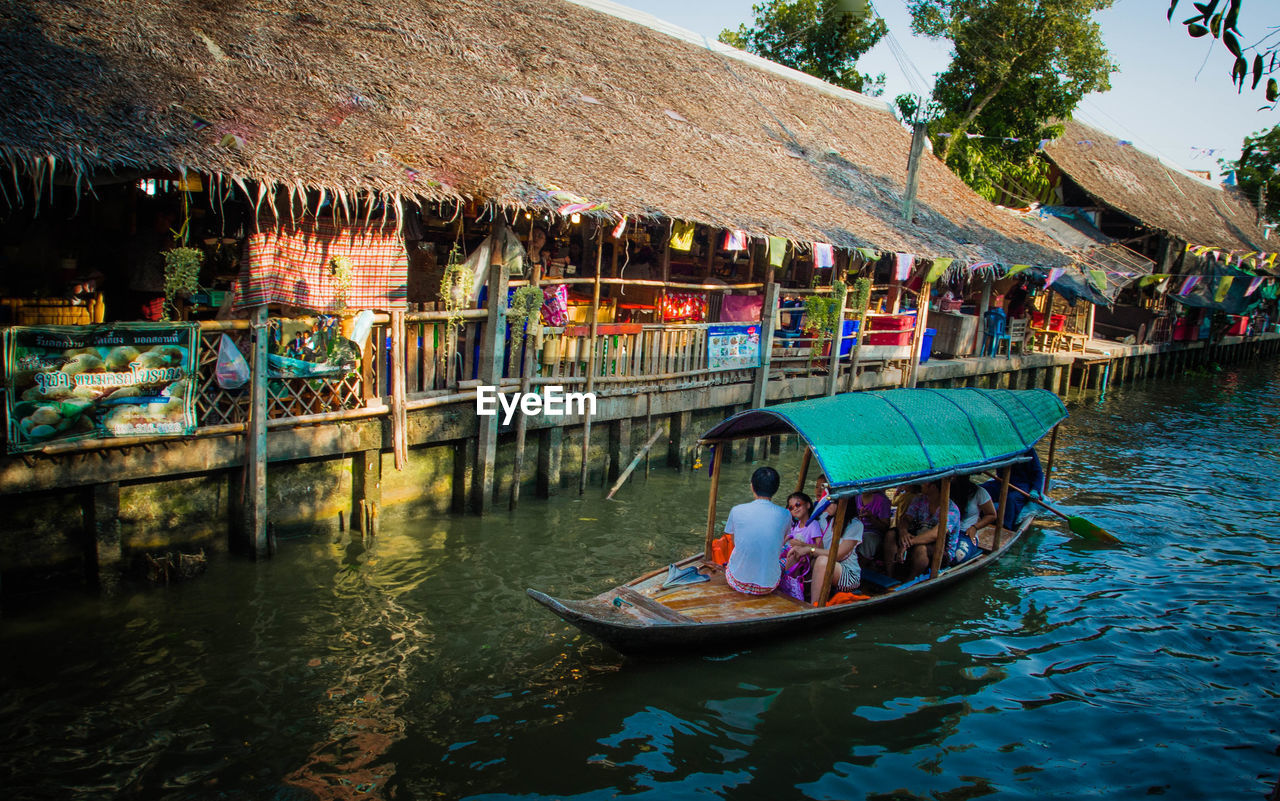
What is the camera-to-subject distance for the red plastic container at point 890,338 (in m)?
15.7

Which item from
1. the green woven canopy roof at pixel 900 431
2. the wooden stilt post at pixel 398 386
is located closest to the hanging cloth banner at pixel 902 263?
the green woven canopy roof at pixel 900 431

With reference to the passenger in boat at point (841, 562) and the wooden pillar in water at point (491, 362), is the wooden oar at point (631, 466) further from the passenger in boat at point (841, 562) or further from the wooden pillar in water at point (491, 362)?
the passenger in boat at point (841, 562)

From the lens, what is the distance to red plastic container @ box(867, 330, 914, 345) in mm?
15719

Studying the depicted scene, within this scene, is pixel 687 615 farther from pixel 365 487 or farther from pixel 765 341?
pixel 765 341

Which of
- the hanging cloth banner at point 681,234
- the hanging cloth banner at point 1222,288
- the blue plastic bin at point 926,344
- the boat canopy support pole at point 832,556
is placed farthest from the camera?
the hanging cloth banner at point 1222,288

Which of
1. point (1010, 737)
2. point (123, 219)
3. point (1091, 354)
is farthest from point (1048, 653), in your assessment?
point (1091, 354)

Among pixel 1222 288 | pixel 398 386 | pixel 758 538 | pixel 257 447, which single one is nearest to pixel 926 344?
pixel 758 538

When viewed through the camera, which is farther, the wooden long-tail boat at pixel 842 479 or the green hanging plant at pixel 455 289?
the green hanging plant at pixel 455 289

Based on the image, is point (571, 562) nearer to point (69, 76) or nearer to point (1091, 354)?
point (69, 76)

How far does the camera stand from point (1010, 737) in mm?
6379

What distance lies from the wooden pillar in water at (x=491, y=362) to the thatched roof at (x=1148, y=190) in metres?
22.5

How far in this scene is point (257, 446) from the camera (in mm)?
7914

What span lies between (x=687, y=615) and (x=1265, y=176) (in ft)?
147

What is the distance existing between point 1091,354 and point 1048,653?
17.6 m
